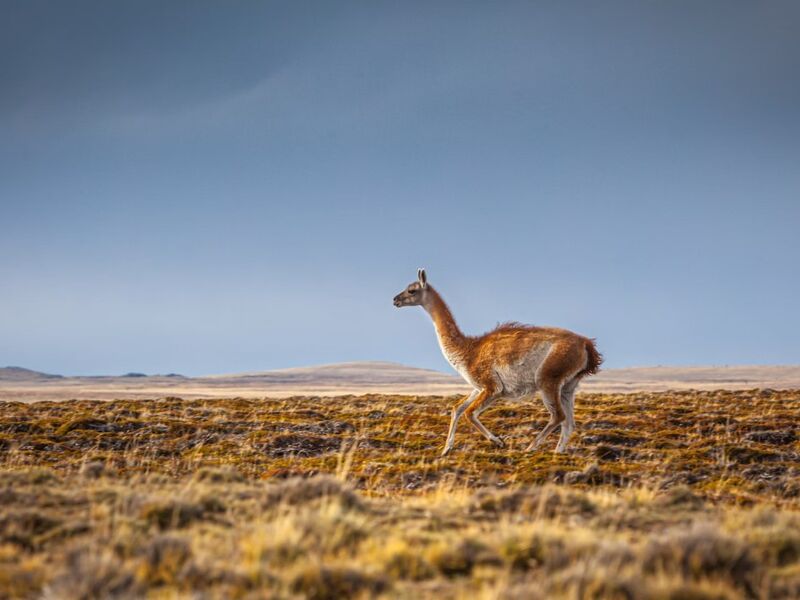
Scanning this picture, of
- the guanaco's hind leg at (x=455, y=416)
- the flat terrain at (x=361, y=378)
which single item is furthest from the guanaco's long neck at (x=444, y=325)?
the flat terrain at (x=361, y=378)

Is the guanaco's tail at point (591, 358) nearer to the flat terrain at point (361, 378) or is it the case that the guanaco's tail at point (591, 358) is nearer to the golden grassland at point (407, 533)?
the golden grassland at point (407, 533)

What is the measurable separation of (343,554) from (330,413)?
2031cm

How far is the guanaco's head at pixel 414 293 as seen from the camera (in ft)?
55.1

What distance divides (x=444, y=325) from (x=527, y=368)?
8.20ft

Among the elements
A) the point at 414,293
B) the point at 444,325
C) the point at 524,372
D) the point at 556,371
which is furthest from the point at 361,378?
the point at 556,371

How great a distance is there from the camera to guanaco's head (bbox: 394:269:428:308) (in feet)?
55.1

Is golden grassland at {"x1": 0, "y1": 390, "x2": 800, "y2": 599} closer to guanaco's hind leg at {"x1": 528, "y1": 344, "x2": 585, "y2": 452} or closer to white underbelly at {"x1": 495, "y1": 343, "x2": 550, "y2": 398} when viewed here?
guanaco's hind leg at {"x1": 528, "y1": 344, "x2": 585, "y2": 452}

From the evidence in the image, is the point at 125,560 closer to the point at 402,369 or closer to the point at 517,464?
the point at 517,464

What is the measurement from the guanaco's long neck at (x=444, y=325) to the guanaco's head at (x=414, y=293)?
0.14 meters

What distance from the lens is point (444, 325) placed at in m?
16.2

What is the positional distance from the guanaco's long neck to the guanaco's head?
5.5 inches

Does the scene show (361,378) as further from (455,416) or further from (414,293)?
(455,416)

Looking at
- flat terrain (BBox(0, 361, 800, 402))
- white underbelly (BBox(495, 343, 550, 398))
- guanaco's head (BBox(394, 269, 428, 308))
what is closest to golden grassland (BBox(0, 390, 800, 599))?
white underbelly (BBox(495, 343, 550, 398))

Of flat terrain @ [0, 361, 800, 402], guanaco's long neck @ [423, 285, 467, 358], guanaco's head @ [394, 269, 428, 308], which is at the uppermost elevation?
guanaco's head @ [394, 269, 428, 308]
